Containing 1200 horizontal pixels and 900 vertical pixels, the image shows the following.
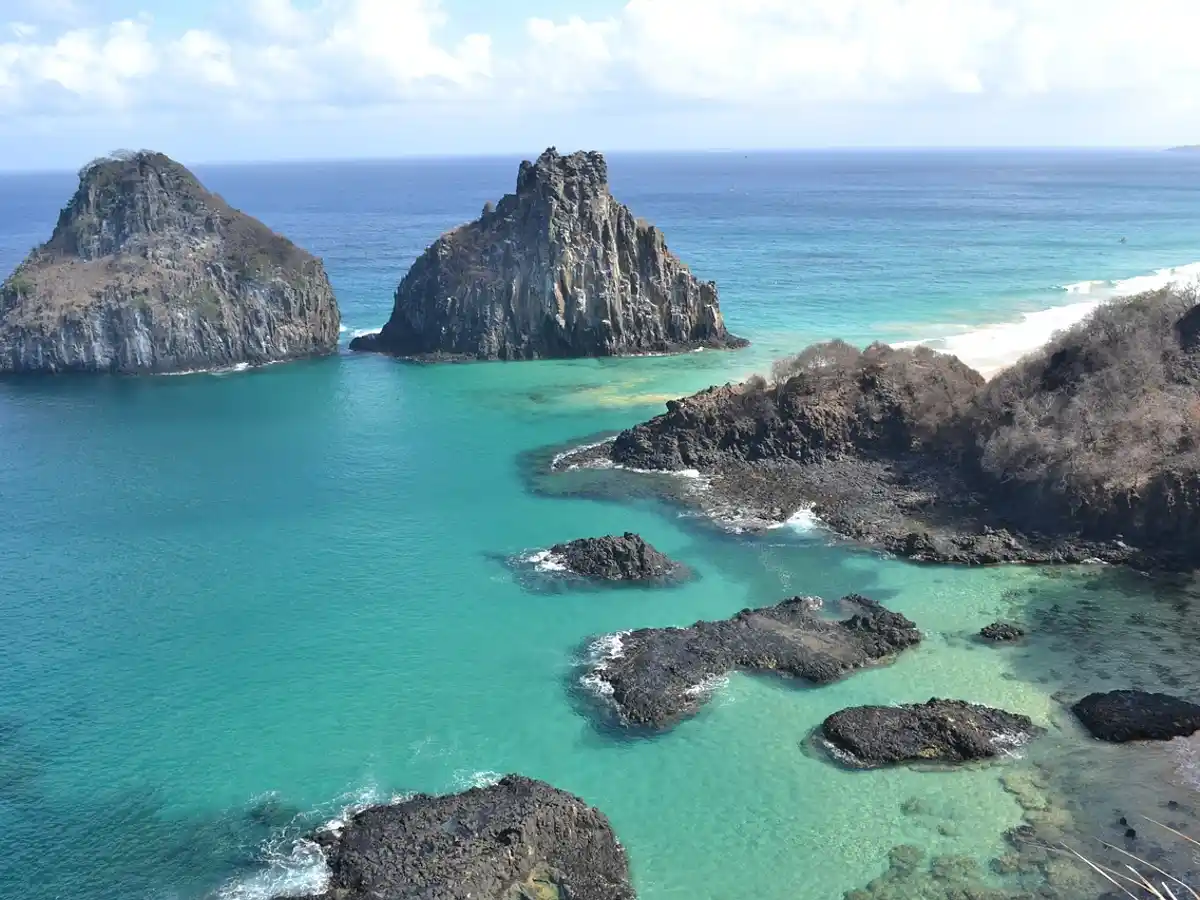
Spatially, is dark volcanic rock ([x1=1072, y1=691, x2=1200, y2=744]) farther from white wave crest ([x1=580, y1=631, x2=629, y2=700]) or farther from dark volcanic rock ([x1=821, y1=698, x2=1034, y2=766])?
white wave crest ([x1=580, y1=631, x2=629, y2=700])

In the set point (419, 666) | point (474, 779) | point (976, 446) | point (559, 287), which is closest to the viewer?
point (474, 779)

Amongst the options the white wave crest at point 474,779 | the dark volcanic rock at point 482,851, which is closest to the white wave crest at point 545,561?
the white wave crest at point 474,779

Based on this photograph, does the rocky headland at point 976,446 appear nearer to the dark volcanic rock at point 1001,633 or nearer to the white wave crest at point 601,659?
the dark volcanic rock at point 1001,633

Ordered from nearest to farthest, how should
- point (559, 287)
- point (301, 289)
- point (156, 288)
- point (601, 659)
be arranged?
point (601, 659)
point (156, 288)
point (559, 287)
point (301, 289)

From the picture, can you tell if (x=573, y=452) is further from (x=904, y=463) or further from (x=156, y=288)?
(x=156, y=288)

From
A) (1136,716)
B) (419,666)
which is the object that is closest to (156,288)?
(419,666)

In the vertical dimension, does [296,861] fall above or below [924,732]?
below

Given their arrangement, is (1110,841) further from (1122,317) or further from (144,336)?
(144,336)
